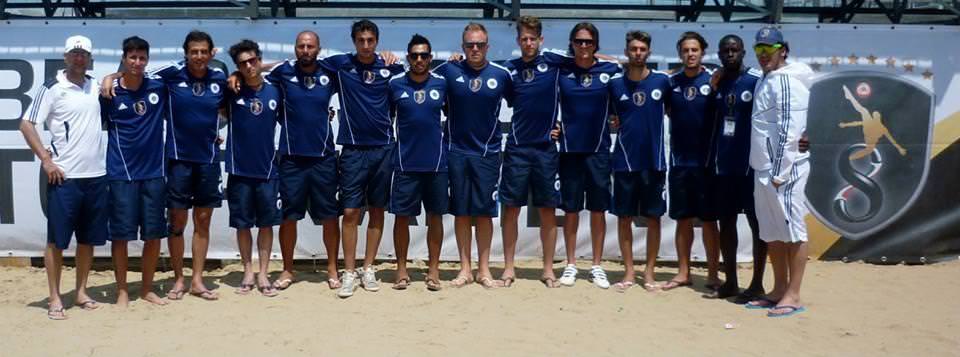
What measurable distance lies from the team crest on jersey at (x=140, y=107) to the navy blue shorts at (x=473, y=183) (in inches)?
73.3

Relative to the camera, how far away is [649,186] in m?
5.98

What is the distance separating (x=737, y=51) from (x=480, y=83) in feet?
5.21

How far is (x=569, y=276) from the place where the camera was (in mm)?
6199

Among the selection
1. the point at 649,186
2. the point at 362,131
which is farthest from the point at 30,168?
the point at 649,186

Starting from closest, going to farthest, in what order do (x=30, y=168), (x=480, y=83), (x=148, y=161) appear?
(x=148, y=161) → (x=480, y=83) → (x=30, y=168)

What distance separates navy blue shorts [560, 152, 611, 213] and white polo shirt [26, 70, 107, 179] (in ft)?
9.39

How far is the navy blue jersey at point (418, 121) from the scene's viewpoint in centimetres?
585

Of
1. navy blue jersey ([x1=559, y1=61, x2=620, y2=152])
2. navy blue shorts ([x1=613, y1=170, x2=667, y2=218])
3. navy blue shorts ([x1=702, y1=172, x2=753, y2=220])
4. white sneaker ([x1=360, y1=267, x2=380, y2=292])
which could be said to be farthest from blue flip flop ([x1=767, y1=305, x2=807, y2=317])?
white sneaker ([x1=360, y1=267, x2=380, y2=292])

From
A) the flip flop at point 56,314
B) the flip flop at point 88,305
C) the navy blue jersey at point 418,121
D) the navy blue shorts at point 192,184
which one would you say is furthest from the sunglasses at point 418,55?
the flip flop at point 56,314

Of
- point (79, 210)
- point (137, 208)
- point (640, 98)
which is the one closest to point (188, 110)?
point (137, 208)

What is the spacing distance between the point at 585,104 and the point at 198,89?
2407 mm

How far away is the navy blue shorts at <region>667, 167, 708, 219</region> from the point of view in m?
5.94

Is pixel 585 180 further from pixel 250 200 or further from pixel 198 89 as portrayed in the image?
pixel 198 89

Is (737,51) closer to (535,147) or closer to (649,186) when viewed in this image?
(649,186)
